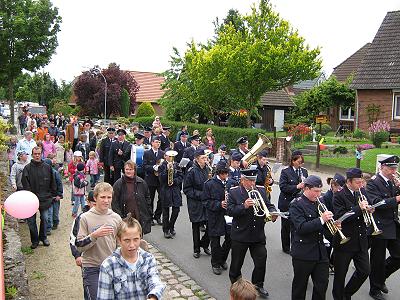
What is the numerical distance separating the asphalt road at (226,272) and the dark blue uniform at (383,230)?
37cm

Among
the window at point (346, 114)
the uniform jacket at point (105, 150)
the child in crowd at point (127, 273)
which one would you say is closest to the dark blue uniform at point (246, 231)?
the child in crowd at point (127, 273)

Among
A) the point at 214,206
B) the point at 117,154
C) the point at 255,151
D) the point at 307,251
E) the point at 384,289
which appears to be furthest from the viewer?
the point at 117,154

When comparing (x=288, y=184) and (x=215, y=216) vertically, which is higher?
(x=288, y=184)

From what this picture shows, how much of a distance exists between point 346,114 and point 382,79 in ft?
24.5

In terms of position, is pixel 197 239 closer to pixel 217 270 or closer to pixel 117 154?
pixel 217 270

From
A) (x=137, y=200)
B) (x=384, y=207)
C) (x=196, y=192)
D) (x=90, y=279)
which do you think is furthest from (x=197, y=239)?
(x=90, y=279)

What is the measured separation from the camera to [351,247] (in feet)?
20.4

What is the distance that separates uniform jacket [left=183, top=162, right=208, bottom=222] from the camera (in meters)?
8.58

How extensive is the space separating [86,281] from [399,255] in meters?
4.71

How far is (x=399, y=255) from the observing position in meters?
6.98

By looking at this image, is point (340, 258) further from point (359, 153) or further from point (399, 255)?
point (359, 153)

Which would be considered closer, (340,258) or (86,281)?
(86,281)

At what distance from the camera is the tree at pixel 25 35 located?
3017 centimetres

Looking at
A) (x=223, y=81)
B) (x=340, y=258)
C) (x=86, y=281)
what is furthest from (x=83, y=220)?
(x=223, y=81)
